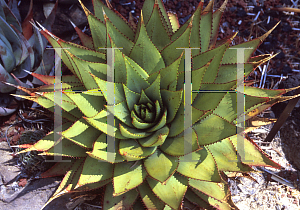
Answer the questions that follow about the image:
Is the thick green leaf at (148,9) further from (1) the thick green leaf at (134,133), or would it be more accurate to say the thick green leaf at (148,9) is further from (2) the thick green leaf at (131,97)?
(1) the thick green leaf at (134,133)

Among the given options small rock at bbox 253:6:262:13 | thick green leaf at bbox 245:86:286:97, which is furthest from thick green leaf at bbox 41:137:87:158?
small rock at bbox 253:6:262:13

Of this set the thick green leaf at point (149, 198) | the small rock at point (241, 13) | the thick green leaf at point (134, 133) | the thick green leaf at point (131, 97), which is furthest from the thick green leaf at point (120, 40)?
the small rock at point (241, 13)

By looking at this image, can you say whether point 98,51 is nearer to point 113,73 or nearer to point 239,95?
point 113,73

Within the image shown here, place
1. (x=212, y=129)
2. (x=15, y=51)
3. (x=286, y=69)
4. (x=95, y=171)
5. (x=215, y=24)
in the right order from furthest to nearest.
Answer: (x=286, y=69) < (x=15, y=51) < (x=215, y=24) < (x=95, y=171) < (x=212, y=129)

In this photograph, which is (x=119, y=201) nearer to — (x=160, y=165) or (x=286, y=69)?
(x=160, y=165)

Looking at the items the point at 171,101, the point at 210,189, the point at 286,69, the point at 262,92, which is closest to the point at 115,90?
the point at 171,101

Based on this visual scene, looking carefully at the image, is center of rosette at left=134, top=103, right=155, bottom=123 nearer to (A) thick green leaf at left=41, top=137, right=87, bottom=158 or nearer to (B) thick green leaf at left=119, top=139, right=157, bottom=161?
(B) thick green leaf at left=119, top=139, right=157, bottom=161
